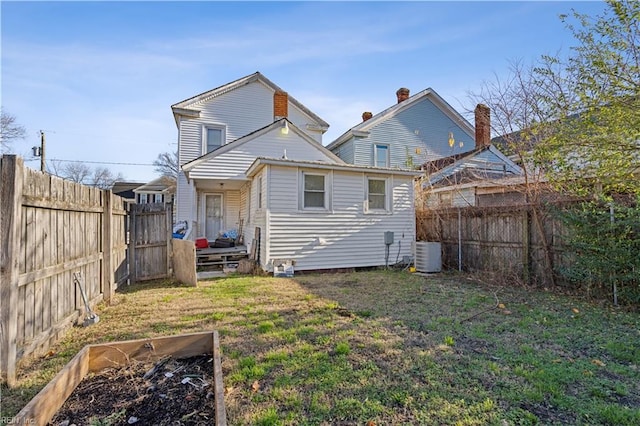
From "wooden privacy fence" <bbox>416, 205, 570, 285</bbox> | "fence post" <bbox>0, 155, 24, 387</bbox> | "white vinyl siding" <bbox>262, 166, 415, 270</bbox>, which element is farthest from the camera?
"white vinyl siding" <bbox>262, 166, 415, 270</bbox>

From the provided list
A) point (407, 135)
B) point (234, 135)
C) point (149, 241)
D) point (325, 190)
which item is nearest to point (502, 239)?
point (325, 190)

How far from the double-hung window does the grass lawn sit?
13.1 feet

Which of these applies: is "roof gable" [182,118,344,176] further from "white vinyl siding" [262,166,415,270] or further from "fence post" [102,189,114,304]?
"fence post" [102,189,114,304]

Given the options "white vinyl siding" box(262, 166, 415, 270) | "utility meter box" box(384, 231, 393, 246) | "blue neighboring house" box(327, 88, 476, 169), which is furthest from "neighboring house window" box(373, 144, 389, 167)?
"utility meter box" box(384, 231, 393, 246)

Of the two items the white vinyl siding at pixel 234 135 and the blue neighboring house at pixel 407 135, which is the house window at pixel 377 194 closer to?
the white vinyl siding at pixel 234 135

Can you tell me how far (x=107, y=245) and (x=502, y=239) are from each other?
8.95 meters

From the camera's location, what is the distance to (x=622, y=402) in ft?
8.02

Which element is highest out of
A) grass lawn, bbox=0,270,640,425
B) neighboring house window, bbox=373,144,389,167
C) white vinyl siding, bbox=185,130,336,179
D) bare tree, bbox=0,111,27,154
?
bare tree, bbox=0,111,27,154

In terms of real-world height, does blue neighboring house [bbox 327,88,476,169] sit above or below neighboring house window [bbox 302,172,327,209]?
above

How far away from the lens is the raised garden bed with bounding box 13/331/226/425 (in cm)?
197

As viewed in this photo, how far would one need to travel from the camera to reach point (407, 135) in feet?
56.1

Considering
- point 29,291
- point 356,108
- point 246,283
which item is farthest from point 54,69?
point 356,108

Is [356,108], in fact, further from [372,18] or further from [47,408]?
[47,408]

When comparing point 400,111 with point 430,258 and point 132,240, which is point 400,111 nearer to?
point 430,258
